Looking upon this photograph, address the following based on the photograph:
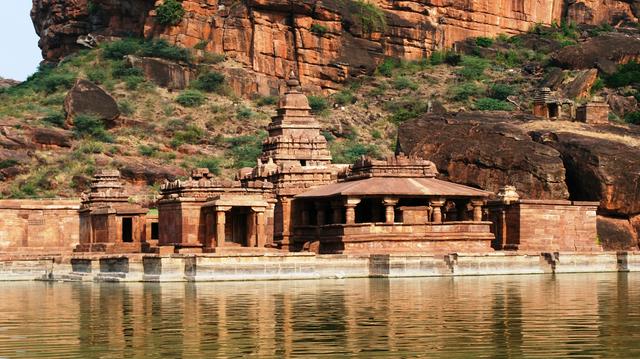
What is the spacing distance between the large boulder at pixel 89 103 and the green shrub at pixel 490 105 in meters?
24.8

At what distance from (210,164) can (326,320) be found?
56.6 metres

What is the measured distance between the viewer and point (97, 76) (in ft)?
340

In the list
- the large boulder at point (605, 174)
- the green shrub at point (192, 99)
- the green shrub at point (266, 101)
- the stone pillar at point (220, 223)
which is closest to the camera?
the stone pillar at point (220, 223)

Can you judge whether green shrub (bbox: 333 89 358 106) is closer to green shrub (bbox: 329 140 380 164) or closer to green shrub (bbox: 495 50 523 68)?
green shrub (bbox: 329 140 380 164)

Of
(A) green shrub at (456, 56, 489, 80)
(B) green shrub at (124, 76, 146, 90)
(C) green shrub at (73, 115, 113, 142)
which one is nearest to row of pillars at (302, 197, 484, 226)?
(C) green shrub at (73, 115, 113, 142)

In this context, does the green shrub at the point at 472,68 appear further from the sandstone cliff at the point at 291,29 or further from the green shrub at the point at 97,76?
the green shrub at the point at 97,76

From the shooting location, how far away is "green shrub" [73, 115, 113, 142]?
9062cm

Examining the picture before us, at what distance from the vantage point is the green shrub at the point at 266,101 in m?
104

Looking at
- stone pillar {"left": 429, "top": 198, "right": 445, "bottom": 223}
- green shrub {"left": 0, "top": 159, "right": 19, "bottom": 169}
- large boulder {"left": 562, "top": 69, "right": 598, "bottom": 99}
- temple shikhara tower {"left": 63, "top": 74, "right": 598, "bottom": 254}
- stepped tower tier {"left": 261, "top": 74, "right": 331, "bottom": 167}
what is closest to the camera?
temple shikhara tower {"left": 63, "top": 74, "right": 598, "bottom": 254}

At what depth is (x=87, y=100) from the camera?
93.1 meters

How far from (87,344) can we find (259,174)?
113 feet

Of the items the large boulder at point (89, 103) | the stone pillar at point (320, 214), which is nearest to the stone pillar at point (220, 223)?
the stone pillar at point (320, 214)

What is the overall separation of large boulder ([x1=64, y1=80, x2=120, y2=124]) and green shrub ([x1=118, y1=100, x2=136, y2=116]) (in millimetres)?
2715

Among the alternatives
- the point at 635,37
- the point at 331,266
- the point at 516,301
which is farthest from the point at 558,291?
the point at 635,37
